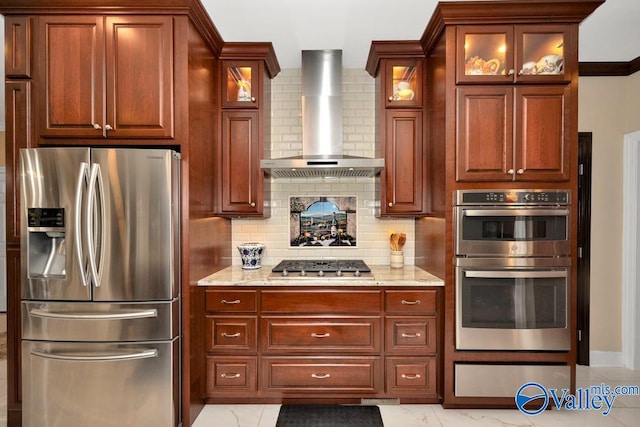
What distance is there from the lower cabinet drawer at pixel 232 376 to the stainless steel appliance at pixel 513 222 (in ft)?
5.85

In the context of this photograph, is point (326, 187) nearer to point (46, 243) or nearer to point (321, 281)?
point (321, 281)

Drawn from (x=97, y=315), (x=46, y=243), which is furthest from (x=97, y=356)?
(x=46, y=243)

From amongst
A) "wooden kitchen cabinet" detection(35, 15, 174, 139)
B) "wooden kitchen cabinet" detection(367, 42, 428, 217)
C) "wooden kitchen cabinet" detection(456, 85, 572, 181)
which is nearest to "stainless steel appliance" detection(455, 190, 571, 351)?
"wooden kitchen cabinet" detection(456, 85, 572, 181)

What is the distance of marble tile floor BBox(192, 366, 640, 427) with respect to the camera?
2.38 m

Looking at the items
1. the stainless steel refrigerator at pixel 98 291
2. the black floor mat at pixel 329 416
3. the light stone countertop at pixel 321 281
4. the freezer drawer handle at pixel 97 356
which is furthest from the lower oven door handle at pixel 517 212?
the freezer drawer handle at pixel 97 356

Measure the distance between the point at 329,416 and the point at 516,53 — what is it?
289 cm

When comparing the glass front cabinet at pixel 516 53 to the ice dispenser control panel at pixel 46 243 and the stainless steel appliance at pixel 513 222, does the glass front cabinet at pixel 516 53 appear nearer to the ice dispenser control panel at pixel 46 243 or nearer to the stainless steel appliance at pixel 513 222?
the stainless steel appliance at pixel 513 222

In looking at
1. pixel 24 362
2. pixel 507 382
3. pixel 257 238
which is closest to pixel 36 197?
pixel 24 362

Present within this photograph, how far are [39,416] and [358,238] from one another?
2.67 meters

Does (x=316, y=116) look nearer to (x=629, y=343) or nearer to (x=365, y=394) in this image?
(x=365, y=394)

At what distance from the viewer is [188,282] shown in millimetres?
2354

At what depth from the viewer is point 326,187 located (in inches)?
134

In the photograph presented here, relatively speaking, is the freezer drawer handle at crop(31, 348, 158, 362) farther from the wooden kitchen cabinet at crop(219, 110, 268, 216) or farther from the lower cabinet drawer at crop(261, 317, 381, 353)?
the wooden kitchen cabinet at crop(219, 110, 268, 216)

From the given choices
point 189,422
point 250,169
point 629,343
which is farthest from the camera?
point 629,343
